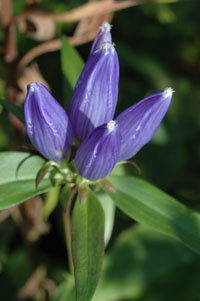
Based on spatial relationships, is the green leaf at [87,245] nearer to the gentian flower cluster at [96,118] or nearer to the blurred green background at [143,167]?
the gentian flower cluster at [96,118]

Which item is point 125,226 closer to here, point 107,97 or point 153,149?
point 153,149

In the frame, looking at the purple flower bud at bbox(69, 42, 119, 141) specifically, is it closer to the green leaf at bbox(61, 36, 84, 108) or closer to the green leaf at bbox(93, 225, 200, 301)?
the green leaf at bbox(61, 36, 84, 108)

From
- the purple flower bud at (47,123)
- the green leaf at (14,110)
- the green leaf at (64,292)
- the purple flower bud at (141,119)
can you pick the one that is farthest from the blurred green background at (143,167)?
the purple flower bud at (141,119)

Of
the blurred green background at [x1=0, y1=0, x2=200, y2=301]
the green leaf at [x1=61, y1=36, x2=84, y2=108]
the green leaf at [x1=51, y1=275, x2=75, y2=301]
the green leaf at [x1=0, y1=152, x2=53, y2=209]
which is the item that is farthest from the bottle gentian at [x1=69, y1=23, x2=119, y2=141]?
the green leaf at [x1=51, y1=275, x2=75, y2=301]

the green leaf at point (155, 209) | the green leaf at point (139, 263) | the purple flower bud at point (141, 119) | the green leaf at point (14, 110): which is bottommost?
the green leaf at point (139, 263)

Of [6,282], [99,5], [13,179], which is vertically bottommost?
[6,282]

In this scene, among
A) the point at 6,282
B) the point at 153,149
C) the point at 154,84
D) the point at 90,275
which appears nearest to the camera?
the point at 90,275

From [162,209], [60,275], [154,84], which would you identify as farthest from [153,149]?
[162,209]
